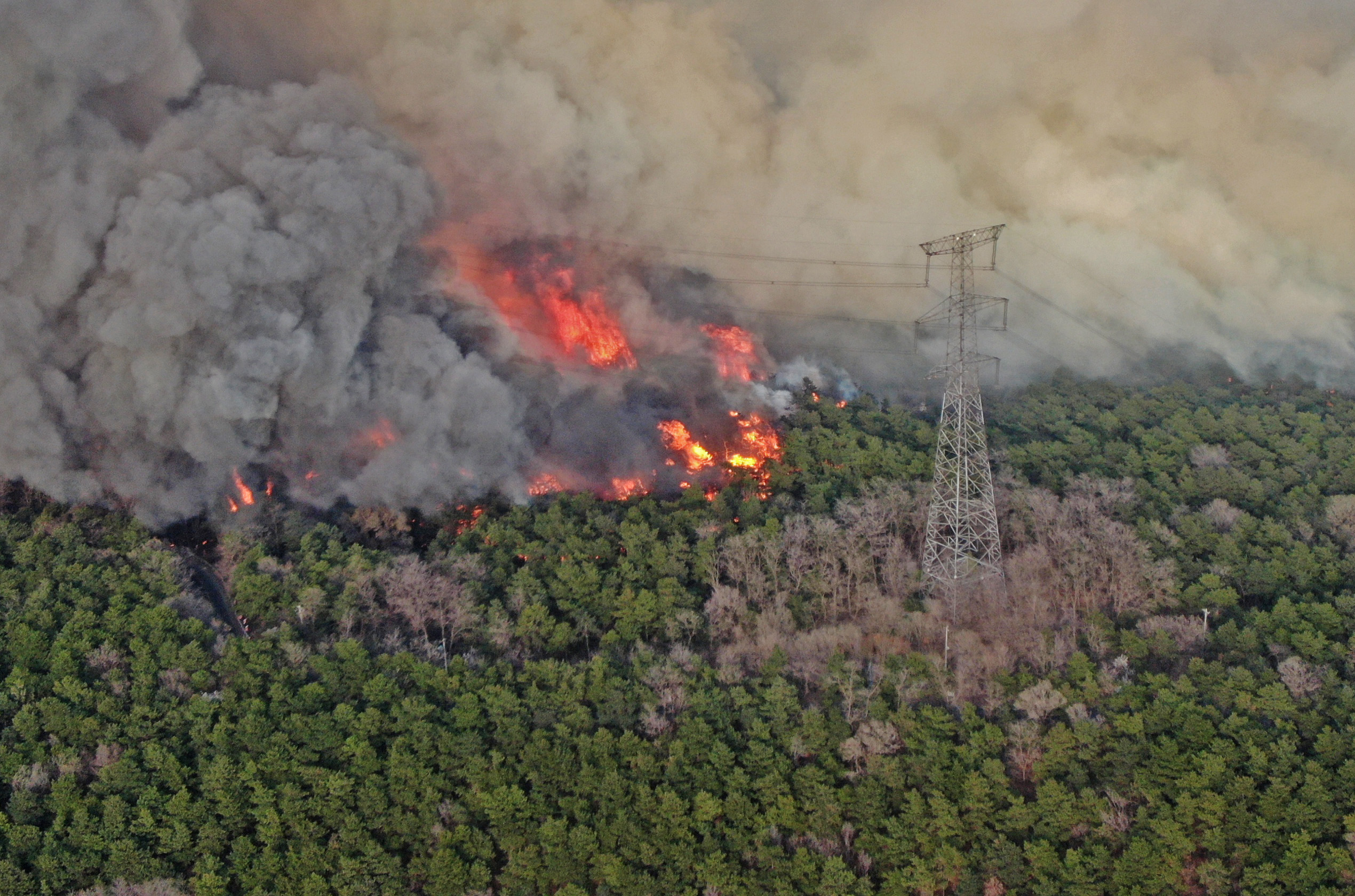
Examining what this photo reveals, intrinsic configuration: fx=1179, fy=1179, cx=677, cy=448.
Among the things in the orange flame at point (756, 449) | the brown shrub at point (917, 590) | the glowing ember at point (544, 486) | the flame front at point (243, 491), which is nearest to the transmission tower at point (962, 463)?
the brown shrub at point (917, 590)

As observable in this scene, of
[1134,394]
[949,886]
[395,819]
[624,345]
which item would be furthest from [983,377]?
[395,819]

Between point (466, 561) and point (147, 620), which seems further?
point (466, 561)

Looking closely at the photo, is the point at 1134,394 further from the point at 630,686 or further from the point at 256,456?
the point at 256,456

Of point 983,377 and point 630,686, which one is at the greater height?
point 983,377

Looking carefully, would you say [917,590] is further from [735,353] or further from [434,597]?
[735,353]

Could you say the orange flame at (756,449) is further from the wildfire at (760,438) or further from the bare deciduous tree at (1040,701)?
the bare deciduous tree at (1040,701)
